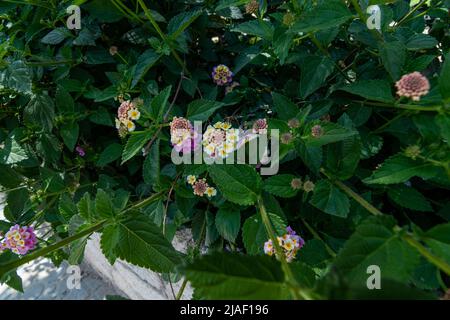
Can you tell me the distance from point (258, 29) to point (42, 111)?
2.44 ft

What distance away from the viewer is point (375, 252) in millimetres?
603

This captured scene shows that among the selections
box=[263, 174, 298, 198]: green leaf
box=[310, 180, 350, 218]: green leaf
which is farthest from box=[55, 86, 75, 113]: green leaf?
box=[310, 180, 350, 218]: green leaf

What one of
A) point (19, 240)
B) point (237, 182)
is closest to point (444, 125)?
point (237, 182)

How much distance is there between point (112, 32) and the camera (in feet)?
4.39

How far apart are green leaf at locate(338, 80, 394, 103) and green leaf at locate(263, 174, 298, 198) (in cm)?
27

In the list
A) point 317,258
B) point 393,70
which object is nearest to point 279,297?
point 317,258

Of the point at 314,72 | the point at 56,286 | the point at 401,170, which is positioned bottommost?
the point at 56,286

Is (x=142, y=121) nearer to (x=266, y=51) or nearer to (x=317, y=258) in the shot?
(x=266, y=51)

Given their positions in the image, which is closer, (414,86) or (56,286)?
(414,86)

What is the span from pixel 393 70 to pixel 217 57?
0.65 metres

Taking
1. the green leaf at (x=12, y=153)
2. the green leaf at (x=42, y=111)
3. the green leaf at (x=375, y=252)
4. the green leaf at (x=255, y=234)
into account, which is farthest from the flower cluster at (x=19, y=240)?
the green leaf at (x=375, y=252)

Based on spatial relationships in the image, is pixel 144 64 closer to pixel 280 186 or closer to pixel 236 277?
pixel 280 186

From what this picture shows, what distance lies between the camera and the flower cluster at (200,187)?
1.06 metres

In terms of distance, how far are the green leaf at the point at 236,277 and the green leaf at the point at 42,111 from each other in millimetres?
935
